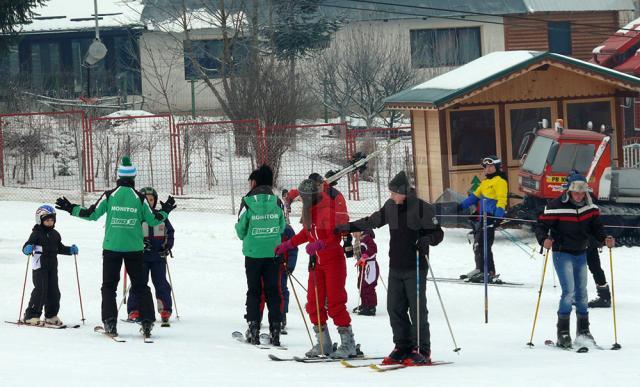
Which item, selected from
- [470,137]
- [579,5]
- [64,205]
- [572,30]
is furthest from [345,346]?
[579,5]

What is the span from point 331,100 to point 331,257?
2881cm

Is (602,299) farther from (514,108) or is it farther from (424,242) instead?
(514,108)

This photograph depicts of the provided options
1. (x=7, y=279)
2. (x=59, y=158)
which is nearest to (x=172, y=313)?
(x=7, y=279)

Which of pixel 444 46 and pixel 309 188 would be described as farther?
pixel 444 46

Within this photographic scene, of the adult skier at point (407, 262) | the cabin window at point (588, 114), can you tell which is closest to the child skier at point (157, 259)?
the adult skier at point (407, 262)

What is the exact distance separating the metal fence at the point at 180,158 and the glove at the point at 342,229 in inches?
540

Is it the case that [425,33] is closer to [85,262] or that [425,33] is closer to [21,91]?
[21,91]

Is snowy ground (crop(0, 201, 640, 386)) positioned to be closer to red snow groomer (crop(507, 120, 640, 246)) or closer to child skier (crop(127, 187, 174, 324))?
child skier (crop(127, 187, 174, 324))

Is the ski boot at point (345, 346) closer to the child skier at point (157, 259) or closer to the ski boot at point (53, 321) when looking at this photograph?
the child skier at point (157, 259)

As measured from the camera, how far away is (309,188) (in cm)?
1130

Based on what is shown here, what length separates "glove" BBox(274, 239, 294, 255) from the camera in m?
11.5

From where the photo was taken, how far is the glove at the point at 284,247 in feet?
37.8

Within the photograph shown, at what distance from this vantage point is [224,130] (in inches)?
1033

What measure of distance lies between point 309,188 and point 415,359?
1744mm
